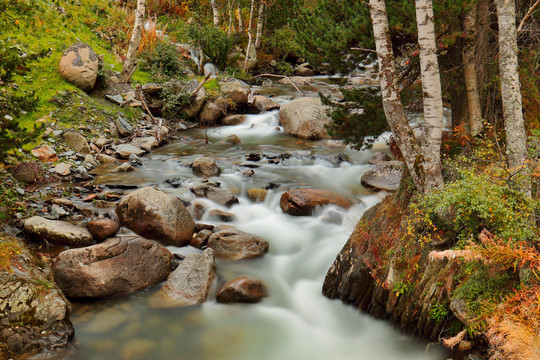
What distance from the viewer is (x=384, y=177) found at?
37.7ft

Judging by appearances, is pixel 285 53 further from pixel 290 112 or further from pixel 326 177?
pixel 326 177

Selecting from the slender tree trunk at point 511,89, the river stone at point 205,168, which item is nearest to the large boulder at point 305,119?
the river stone at point 205,168

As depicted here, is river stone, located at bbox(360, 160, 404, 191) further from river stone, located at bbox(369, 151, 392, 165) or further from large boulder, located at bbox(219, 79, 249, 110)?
large boulder, located at bbox(219, 79, 249, 110)

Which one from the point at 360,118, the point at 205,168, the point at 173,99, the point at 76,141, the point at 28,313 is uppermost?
the point at 173,99

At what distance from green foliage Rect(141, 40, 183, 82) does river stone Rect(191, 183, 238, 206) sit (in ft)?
33.6

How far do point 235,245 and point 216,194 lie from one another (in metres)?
2.38

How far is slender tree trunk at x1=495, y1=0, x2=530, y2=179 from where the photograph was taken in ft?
19.9

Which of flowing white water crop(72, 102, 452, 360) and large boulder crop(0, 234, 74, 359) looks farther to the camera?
flowing white water crop(72, 102, 452, 360)

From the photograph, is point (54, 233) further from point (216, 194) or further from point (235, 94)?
point (235, 94)

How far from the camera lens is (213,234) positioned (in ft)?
29.3

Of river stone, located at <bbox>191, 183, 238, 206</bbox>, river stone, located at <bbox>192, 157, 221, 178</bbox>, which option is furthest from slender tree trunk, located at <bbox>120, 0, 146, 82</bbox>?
river stone, located at <bbox>191, 183, 238, 206</bbox>

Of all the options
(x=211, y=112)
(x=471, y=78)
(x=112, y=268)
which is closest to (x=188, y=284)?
(x=112, y=268)

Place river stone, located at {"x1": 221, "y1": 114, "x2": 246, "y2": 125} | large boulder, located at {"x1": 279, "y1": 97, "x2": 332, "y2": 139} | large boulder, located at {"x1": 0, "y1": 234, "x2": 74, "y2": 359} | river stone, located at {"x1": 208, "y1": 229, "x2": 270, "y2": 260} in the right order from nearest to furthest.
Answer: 1. large boulder, located at {"x1": 0, "y1": 234, "x2": 74, "y2": 359}
2. river stone, located at {"x1": 208, "y1": 229, "x2": 270, "y2": 260}
3. large boulder, located at {"x1": 279, "y1": 97, "x2": 332, "y2": 139}
4. river stone, located at {"x1": 221, "y1": 114, "x2": 246, "y2": 125}

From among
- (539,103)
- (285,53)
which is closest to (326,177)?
(539,103)
